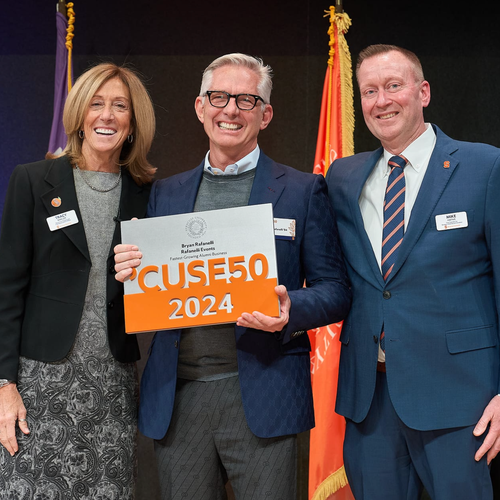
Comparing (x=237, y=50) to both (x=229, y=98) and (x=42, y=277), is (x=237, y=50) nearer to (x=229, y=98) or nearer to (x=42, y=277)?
(x=229, y=98)

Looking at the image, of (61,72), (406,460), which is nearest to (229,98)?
(406,460)

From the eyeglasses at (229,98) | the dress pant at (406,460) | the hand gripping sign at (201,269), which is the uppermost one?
the eyeglasses at (229,98)

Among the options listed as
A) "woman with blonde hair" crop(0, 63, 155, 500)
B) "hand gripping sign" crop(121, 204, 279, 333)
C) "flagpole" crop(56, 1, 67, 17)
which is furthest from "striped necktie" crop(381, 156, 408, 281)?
"flagpole" crop(56, 1, 67, 17)

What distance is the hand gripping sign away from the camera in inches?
69.6

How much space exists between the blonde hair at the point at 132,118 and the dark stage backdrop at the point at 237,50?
1.39 m

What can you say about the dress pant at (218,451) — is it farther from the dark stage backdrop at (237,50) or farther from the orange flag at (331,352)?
the dark stage backdrop at (237,50)

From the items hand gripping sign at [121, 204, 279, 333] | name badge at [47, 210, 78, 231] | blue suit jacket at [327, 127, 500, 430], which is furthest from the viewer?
name badge at [47, 210, 78, 231]

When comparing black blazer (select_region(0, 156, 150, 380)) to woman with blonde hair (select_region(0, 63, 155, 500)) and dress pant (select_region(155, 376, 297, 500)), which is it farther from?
dress pant (select_region(155, 376, 297, 500))

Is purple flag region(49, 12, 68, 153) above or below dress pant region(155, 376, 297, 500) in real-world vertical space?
above

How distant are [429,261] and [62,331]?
3.96 ft

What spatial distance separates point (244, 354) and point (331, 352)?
1154 mm

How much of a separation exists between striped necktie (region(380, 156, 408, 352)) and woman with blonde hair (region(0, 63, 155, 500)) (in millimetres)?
874

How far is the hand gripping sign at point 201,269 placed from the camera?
1.77 metres

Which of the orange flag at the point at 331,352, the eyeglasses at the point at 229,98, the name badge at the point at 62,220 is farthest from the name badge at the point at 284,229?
the orange flag at the point at 331,352
